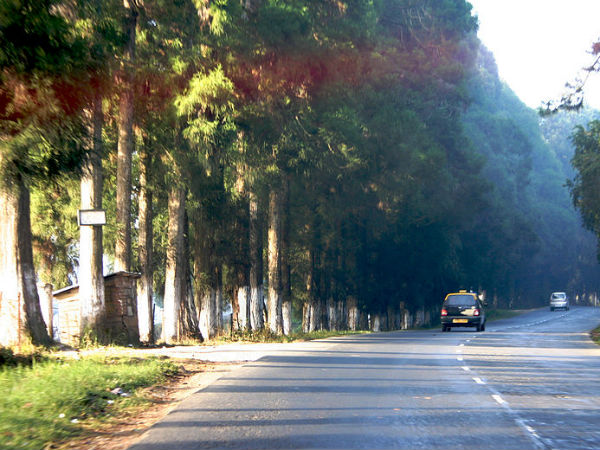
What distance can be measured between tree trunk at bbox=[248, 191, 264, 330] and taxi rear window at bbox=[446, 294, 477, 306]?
945 cm

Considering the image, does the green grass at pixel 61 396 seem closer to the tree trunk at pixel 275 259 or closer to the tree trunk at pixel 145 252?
the tree trunk at pixel 145 252

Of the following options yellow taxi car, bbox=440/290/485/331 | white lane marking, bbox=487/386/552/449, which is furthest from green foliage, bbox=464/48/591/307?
white lane marking, bbox=487/386/552/449

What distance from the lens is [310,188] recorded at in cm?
4600

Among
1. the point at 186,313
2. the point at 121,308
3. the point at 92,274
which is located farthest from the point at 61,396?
the point at 186,313

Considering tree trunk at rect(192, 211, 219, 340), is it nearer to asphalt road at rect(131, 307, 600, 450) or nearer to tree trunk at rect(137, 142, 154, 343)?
tree trunk at rect(137, 142, 154, 343)

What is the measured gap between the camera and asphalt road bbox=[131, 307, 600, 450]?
9383 millimetres

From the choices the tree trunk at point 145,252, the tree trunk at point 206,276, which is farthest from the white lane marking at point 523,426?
the tree trunk at point 206,276

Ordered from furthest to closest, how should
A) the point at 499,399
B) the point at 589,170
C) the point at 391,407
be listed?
1. the point at 589,170
2. the point at 499,399
3. the point at 391,407

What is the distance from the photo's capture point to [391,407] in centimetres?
1205

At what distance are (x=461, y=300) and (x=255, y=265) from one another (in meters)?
10.3

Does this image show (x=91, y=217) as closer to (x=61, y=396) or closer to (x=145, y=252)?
(x=145, y=252)

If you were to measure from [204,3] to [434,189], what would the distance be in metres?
31.0

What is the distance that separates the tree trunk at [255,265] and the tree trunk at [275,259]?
666 mm

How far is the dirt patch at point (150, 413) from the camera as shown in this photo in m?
9.49
